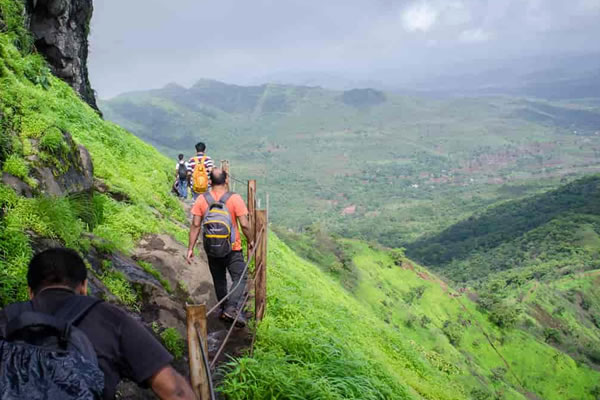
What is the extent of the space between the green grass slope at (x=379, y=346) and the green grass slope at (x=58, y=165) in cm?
270

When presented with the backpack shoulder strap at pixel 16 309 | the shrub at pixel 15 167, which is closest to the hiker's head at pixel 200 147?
the shrub at pixel 15 167

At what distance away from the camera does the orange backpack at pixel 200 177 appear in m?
11.2

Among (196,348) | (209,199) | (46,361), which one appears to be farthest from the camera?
(209,199)

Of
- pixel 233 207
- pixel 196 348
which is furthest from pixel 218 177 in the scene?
pixel 196 348

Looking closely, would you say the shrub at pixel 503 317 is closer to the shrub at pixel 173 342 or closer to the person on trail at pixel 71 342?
the shrub at pixel 173 342

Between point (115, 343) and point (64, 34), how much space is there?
60.7 ft

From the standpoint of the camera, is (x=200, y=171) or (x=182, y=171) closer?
(x=200, y=171)

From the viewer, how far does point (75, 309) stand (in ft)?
8.21

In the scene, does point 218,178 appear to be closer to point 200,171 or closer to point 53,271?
point 53,271

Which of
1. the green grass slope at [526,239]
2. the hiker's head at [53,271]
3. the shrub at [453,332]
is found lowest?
the green grass slope at [526,239]

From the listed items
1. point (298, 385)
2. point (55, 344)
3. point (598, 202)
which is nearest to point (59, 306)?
point (55, 344)

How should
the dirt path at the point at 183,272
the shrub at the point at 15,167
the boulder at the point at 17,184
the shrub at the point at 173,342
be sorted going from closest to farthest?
the shrub at the point at 173,342
the boulder at the point at 17,184
the shrub at the point at 15,167
the dirt path at the point at 183,272

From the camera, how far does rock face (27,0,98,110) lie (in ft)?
53.8

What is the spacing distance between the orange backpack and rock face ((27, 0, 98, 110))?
8.36 m
